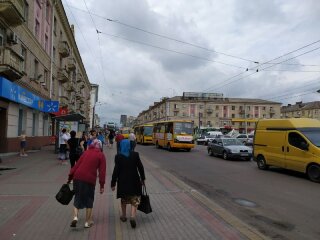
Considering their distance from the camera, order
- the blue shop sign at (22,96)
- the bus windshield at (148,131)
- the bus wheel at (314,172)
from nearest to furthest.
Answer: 1. the bus wheel at (314,172)
2. the blue shop sign at (22,96)
3. the bus windshield at (148,131)

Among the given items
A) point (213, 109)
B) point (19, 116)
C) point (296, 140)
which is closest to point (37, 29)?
point (19, 116)

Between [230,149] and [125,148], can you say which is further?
[230,149]

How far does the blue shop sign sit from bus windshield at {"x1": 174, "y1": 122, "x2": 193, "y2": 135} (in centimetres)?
1036

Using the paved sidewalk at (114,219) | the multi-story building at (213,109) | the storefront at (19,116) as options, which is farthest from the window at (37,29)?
the multi-story building at (213,109)

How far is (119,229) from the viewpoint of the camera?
265 inches

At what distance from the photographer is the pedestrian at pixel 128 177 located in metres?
6.96

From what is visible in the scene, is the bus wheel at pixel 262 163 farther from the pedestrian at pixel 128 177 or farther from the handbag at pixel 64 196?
the handbag at pixel 64 196

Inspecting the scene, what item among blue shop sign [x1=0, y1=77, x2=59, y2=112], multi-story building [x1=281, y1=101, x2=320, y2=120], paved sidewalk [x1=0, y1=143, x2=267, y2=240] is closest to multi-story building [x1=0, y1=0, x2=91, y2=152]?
blue shop sign [x1=0, y1=77, x2=59, y2=112]

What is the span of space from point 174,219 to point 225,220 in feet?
3.19

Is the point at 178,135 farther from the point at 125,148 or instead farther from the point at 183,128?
the point at 125,148

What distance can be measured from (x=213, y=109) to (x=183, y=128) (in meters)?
86.9

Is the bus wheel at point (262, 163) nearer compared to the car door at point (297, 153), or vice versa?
the car door at point (297, 153)

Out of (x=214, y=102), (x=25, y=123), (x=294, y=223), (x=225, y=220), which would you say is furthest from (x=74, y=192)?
(x=214, y=102)

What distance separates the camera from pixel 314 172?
14.5 m
